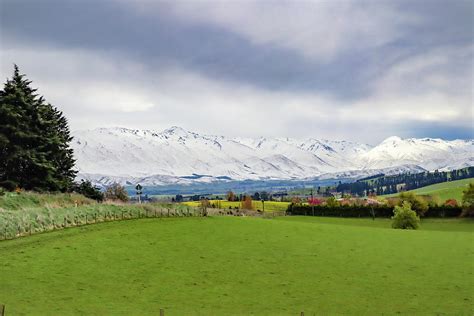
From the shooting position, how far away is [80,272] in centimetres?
2619

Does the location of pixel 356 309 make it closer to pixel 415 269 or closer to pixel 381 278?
pixel 381 278

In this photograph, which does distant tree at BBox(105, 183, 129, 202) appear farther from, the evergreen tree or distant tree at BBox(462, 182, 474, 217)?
distant tree at BBox(462, 182, 474, 217)

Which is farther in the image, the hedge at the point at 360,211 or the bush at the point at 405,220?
the hedge at the point at 360,211

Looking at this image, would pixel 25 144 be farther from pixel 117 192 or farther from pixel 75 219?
pixel 117 192

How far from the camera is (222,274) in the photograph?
90.8 feet

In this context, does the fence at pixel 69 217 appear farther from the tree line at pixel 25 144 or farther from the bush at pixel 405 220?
the bush at pixel 405 220

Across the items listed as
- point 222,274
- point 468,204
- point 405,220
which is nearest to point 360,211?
point 468,204

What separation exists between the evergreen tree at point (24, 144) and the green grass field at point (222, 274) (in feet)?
68.3

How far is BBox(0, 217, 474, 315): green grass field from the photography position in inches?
859

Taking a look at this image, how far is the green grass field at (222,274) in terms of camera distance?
21.8 m

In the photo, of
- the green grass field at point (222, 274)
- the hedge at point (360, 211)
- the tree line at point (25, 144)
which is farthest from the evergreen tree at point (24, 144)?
the hedge at point (360, 211)

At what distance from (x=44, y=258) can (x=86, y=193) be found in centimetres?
4254

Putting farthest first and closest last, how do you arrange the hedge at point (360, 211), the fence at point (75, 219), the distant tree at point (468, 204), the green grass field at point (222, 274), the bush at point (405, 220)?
the hedge at point (360, 211) < the distant tree at point (468, 204) < the bush at point (405, 220) < the fence at point (75, 219) < the green grass field at point (222, 274)

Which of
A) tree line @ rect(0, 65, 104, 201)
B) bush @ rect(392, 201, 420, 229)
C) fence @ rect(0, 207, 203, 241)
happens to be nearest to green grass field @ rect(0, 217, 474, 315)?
fence @ rect(0, 207, 203, 241)
